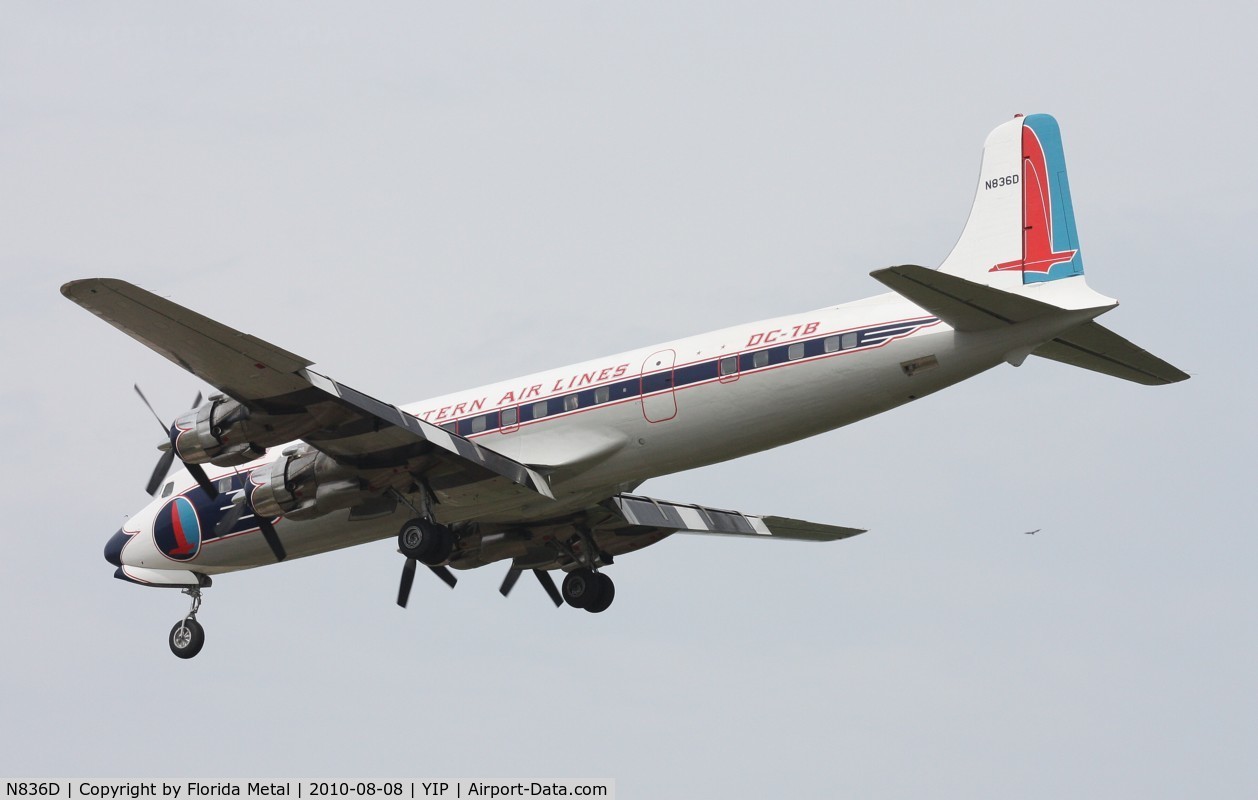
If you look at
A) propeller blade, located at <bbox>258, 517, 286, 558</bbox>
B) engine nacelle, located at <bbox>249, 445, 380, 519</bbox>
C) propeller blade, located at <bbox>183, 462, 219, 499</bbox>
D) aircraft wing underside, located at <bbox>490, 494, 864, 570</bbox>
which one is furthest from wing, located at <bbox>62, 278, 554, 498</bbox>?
aircraft wing underside, located at <bbox>490, 494, 864, 570</bbox>

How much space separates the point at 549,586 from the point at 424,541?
744 centimetres

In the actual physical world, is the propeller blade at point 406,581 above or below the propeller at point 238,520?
below

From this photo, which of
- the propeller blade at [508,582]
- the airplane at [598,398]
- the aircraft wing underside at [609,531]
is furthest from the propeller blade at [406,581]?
the propeller blade at [508,582]

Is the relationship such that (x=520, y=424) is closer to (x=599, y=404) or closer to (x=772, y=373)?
(x=599, y=404)

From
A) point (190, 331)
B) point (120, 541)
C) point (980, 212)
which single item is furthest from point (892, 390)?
point (120, 541)

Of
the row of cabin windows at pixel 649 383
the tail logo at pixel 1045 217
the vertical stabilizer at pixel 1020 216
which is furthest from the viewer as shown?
the row of cabin windows at pixel 649 383

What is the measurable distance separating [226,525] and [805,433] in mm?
12453

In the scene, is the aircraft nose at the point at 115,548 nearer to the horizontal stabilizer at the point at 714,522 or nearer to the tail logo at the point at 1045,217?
the horizontal stabilizer at the point at 714,522

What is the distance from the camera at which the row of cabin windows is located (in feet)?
103

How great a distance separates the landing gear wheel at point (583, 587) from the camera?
1531 inches

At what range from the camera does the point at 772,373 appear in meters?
31.6

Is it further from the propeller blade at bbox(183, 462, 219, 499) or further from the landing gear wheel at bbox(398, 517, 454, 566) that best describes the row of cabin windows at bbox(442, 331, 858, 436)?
the propeller blade at bbox(183, 462, 219, 499)

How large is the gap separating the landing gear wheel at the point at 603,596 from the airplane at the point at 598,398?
3274 millimetres

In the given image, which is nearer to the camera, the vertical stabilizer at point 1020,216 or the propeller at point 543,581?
the vertical stabilizer at point 1020,216
